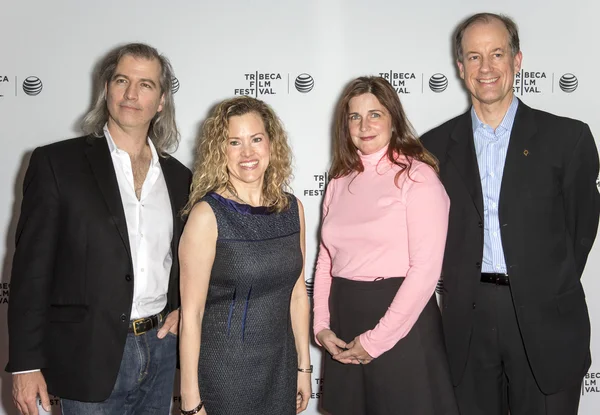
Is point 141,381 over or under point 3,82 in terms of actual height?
under

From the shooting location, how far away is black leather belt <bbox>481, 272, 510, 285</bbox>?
2365 millimetres

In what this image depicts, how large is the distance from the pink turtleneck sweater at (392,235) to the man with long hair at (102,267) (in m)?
0.75

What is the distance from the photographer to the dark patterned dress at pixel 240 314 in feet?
6.37

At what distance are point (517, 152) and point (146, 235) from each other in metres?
1.61

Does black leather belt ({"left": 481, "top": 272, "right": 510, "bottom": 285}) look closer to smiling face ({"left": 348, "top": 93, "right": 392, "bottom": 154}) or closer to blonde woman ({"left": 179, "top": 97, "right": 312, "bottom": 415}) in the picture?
smiling face ({"left": 348, "top": 93, "right": 392, "bottom": 154})

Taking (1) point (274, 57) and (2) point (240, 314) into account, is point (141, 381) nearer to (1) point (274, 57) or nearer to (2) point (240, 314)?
(2) point (240, 314)

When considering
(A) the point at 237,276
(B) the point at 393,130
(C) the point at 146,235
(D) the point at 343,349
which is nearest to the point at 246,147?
(A) the point at 237,276

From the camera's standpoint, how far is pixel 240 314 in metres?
1.96

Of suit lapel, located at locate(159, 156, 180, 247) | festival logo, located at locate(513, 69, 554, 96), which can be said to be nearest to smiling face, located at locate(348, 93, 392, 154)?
suit lapel, located at locate(159, 156, 180, 247)

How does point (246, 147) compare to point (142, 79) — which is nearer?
point (246, 147)

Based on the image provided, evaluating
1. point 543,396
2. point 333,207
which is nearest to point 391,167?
point 333,207

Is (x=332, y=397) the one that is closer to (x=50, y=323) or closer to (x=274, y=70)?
(x=50, y=323)

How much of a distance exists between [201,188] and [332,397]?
104cm

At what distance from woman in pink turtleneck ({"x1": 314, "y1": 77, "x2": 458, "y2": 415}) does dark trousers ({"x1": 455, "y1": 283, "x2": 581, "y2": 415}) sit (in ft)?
0.84
